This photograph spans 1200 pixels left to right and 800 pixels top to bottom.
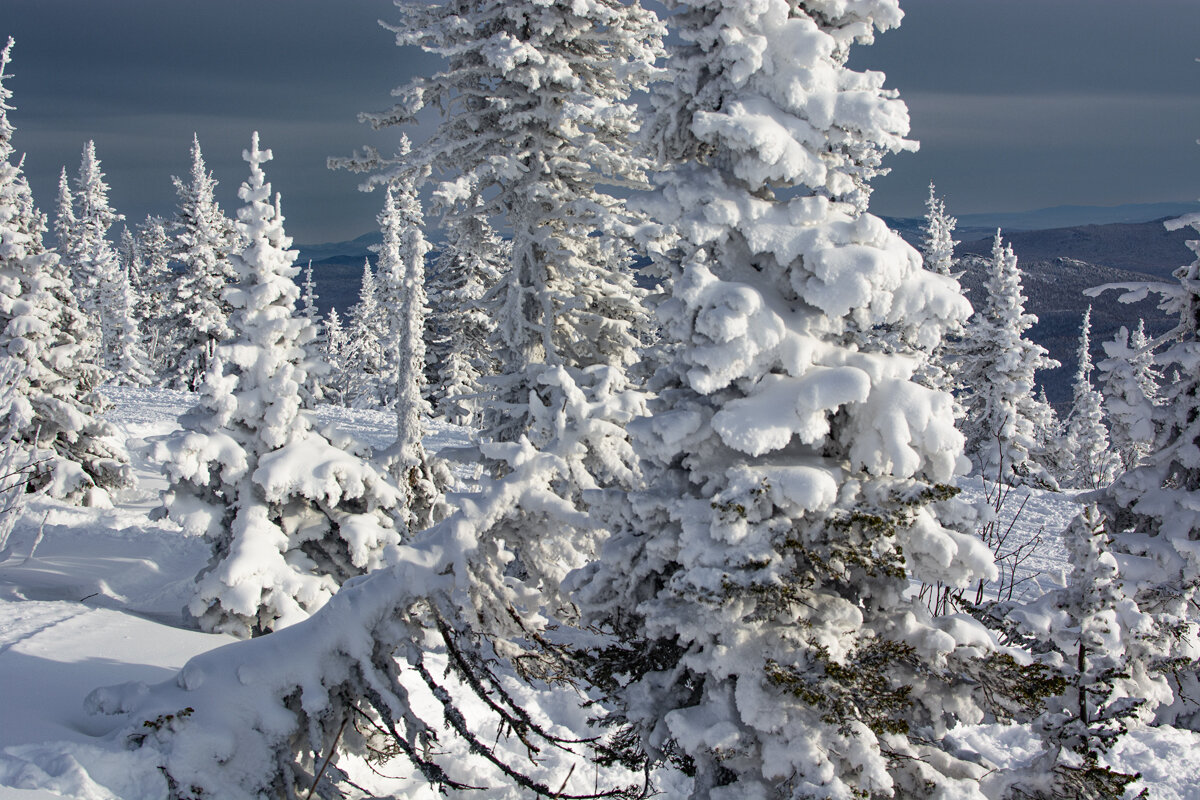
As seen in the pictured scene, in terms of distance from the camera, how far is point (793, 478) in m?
4.96

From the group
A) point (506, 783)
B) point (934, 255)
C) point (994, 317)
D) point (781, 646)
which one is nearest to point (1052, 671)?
→ point (781, 646)

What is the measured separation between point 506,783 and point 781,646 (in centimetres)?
456

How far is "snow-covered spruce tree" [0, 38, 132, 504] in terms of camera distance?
645 inches

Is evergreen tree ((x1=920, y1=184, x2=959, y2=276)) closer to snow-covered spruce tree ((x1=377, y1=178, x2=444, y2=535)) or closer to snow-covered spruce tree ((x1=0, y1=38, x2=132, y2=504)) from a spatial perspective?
snow-covered spruce tree ((x1=377, y1=178, x2=444, y2=535))

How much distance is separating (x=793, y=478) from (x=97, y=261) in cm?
7127

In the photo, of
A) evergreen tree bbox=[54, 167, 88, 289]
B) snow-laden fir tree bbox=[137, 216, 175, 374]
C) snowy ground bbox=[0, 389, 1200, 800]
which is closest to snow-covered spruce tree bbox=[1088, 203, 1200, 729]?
snowy ground bbox=[0, 389, 1200, 800]

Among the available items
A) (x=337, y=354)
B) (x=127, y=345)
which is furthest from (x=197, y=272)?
(x=337, y=354)

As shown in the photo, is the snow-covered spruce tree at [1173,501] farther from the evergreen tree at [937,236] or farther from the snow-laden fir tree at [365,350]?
the snow-laden fir tree at [365,350]

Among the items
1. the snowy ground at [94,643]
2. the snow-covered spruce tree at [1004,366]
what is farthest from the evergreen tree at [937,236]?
the snowy ground at [94,643]

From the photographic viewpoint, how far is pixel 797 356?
5156 mm

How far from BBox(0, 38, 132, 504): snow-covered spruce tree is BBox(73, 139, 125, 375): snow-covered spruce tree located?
40.6 meters

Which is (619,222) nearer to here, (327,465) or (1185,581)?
(327,465)

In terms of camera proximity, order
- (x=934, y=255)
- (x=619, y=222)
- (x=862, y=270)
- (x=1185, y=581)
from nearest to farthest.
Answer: (x=862, y=270)
(x=1185, y=581)
(x=619, y=222)
(x=934, y=255)

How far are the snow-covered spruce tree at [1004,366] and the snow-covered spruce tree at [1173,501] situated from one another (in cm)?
1884
